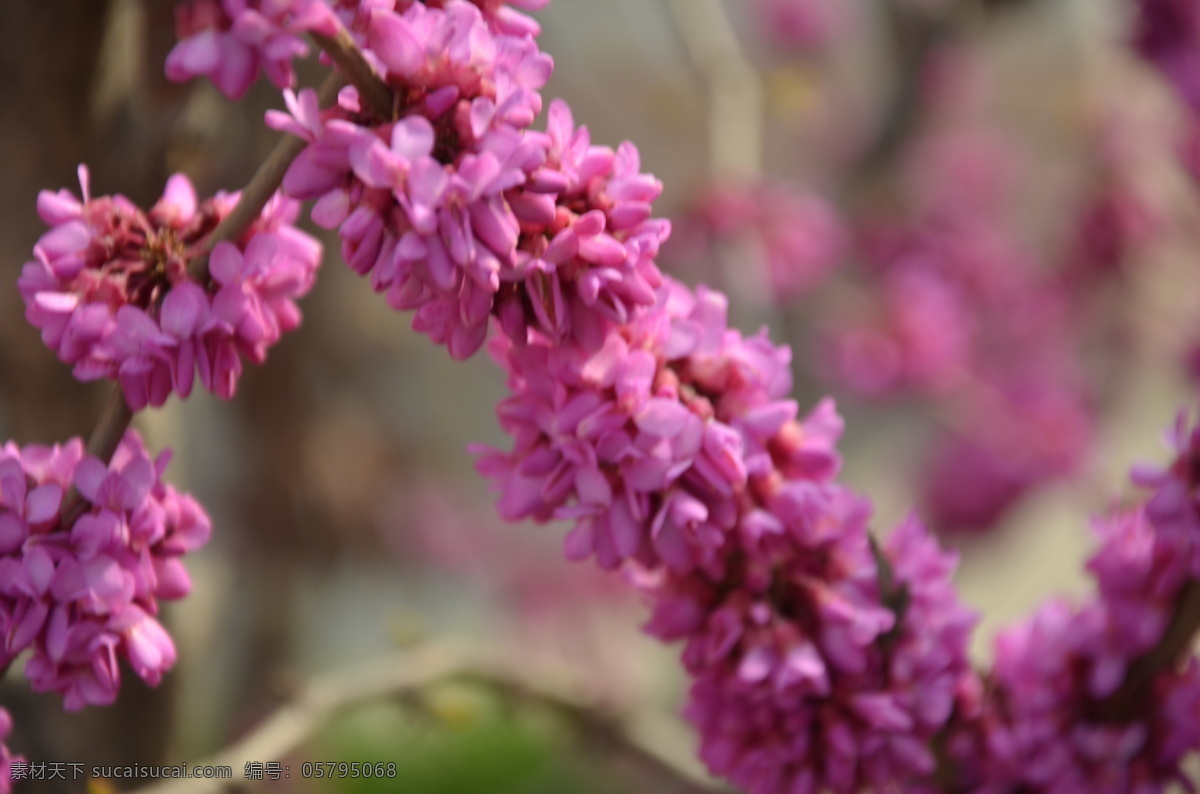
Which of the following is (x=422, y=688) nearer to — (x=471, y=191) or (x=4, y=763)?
(x=4, y=763)

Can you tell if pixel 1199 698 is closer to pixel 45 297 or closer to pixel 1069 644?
pixel 1069 644

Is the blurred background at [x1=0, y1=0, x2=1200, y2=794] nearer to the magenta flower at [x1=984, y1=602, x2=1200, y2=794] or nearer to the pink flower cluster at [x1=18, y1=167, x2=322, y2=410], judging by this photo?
the magenta flower at [x1=984, y1=602, x2=1200, y2=794]

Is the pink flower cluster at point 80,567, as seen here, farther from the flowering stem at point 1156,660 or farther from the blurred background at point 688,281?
the flowering stem at point 1156,660

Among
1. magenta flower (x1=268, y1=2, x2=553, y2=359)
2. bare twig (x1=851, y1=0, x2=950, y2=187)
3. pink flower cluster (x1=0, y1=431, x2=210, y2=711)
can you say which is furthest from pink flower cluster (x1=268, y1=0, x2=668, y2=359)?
bare twig (x1=851, y1=0, x2=950, y2=187)

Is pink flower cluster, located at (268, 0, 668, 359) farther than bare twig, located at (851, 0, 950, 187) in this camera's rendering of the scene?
No

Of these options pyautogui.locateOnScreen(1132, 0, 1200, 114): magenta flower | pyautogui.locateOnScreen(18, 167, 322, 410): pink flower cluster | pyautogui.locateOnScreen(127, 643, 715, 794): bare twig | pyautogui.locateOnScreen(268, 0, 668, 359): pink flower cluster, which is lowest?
pyautogui.locateOnScreen(127, 643, 715, 794): bare twig

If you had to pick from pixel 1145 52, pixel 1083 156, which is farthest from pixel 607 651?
pixel 1145 52
